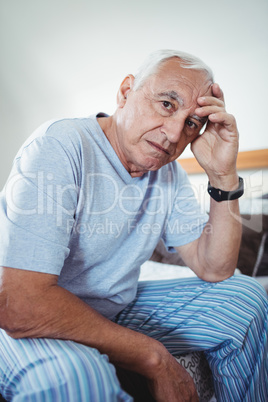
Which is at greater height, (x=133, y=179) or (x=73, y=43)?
(x=73, y=43)

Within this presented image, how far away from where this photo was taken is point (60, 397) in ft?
1.63

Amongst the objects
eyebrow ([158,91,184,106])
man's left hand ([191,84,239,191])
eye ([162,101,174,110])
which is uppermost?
eyebrow ([158,91,184,106])

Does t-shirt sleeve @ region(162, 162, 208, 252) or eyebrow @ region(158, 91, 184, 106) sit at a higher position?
eyebrow @ region(158, 91, 184, 106)

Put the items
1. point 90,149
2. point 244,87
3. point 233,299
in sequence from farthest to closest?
1. point 244,87
2. point 233,299
3. point 90,149

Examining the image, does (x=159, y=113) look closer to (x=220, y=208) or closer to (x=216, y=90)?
(x=216, y=90)

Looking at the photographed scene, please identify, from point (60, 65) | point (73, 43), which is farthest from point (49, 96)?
point (73, 43)

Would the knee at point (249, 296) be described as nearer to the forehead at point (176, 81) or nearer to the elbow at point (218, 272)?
the elbow at point (218, 272)

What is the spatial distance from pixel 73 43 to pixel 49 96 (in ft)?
1.44

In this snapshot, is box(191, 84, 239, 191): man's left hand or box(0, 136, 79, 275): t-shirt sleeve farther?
box(191, 84, 239, 191): man's left hand

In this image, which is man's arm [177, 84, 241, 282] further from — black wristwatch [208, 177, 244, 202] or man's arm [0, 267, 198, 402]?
man's arm [0, 267, 198, 402]

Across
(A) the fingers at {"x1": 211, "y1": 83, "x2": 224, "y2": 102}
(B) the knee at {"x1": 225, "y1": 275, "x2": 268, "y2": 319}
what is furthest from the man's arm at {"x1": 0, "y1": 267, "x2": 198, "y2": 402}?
(A) the fingers at {"x1": 211, "y1": 83, "x2": 224, "y2": 102}

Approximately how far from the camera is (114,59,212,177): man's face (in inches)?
34.3

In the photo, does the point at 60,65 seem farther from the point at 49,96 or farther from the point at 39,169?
the point at 39,169

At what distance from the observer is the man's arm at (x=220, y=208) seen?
992 millimetres
